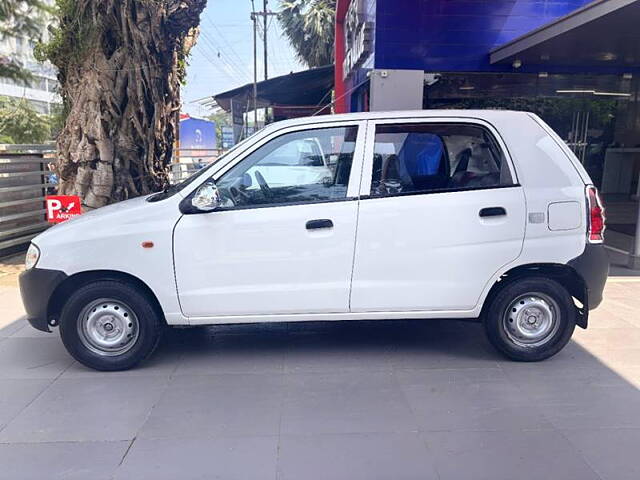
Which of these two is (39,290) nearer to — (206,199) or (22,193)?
(206,199)

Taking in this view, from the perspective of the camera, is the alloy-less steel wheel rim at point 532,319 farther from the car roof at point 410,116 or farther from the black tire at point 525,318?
the car roof at point 410,116

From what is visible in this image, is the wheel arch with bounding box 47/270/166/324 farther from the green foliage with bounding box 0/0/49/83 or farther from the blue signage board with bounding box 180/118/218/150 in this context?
the blue signage board with bounding box 180/118/218/150

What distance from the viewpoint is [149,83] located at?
7758mm

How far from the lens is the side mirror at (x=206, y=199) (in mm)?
4062

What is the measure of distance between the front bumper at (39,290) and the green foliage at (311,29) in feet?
81.1

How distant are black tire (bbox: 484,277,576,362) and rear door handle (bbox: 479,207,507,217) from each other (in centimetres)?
57

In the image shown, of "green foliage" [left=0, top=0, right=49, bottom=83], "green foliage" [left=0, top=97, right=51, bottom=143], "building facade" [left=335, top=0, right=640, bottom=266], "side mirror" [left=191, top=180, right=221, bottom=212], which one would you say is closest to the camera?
"side mirror" [left=191, top=180, right=221, bottom=212]

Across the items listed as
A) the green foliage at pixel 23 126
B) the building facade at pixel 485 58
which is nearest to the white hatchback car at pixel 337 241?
the building facade at pixel 485 58

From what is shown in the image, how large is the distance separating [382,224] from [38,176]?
7148 mm

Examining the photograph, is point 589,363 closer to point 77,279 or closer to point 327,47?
point 77,279

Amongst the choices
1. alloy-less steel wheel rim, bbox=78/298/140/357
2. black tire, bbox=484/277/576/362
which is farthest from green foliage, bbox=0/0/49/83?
black tire, bbox=484/277/576/362

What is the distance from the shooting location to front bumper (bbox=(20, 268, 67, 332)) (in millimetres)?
4109

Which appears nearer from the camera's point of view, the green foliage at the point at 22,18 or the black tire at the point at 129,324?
the black tire at the point at 129,324

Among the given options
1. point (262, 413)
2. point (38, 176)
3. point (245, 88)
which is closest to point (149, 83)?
point (38, 176)
